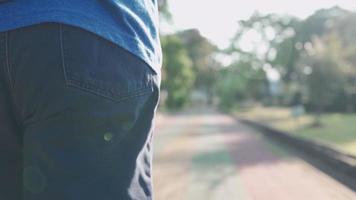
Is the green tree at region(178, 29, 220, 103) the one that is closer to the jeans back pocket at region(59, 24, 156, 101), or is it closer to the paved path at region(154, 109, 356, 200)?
the paved path at region(154, 109, 356, 200)

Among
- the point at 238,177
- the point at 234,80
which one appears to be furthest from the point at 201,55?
the point at 238,177

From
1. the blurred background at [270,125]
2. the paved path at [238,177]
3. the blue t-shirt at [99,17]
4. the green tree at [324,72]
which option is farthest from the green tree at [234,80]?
the blue t-shirt at [99,17]

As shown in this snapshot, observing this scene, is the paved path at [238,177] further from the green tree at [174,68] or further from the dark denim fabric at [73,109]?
the green tree at [174,68]

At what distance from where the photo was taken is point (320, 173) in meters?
→ 9.14

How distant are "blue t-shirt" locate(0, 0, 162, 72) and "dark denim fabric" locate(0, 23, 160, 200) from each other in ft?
0.04

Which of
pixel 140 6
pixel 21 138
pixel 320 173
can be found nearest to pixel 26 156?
pixel 21 138

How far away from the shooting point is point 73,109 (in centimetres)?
83

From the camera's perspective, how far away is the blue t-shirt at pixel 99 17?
858mm

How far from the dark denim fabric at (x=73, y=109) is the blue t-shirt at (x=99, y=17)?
0.01 m

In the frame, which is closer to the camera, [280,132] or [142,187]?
[142,187]

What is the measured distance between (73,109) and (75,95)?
0.02 metres

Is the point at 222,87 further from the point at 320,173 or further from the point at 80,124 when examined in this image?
the point at 80,124

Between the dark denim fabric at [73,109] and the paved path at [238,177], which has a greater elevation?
the dark denim fabric at [73,109]

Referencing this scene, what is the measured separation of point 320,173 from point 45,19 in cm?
879
